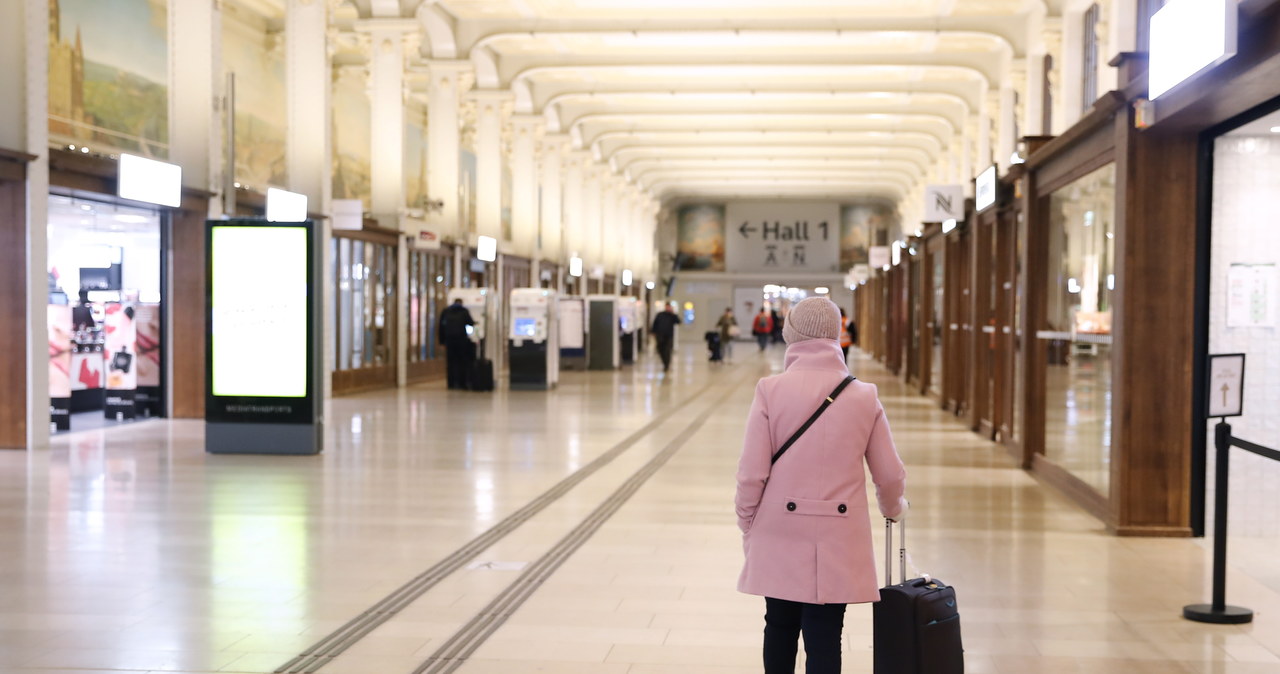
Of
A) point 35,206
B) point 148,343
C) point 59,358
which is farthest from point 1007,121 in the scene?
point 35,206

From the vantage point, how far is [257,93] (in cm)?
2469

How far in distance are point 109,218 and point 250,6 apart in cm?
896

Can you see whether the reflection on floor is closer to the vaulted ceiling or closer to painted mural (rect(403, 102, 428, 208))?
the vaulted ceiling

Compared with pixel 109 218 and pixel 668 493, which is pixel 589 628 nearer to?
pixel 668 493

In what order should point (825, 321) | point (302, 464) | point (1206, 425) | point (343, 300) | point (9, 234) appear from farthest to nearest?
point (343, 300) → point (9, 234) → point (302, 464) → point (1206, 425) → point (825, 321)

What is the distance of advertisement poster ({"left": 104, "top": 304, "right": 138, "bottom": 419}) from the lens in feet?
53.2

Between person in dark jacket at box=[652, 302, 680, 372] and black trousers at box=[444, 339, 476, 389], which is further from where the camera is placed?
person in dark jacket at box=[652, 302, 680, 372]

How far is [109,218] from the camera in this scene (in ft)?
55.0

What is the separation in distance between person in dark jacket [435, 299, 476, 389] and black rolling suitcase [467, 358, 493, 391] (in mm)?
167

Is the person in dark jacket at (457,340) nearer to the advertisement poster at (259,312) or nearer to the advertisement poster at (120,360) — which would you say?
the advertisement poster at (120,360)

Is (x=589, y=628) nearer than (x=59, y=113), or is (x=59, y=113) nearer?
(x=589, y=628)

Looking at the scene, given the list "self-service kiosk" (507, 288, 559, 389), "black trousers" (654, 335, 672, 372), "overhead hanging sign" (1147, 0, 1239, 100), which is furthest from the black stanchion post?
"black trousers" (654, 335, 672, 372)

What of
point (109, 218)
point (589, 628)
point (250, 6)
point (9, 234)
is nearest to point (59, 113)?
point (109, 218)

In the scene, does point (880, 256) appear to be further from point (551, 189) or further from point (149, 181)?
point (149, 181)
